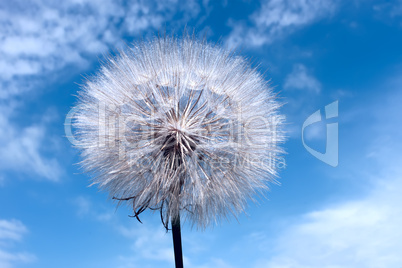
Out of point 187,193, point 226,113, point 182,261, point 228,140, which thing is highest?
point 226,113

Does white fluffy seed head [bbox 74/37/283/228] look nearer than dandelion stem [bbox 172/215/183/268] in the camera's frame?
No

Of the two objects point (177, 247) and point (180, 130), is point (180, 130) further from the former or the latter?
point (177, 247)

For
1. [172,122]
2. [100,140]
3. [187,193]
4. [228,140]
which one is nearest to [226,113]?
[228,140]

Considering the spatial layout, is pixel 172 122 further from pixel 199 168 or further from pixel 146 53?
pixel 146 53

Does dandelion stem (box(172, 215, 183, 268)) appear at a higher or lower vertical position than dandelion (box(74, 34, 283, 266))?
lower

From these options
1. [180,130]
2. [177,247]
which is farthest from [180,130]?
[177,247]

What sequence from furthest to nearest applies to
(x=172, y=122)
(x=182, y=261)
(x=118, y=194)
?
(x=118, y=194), (x=172, y=122), (x=182, y=261)
